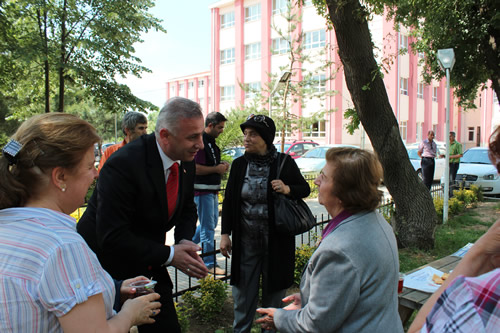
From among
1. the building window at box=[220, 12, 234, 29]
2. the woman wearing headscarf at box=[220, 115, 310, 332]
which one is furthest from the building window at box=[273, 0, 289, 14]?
the woman wearing headscarf at box=[220, 115, 310, 332]

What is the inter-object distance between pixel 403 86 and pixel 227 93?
16948 millimetres

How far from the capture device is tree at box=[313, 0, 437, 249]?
526cm

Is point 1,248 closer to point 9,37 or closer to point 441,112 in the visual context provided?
point 9,37

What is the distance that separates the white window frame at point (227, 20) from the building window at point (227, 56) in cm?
243

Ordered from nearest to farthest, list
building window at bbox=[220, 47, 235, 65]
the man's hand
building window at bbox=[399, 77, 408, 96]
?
the man's hand
building window at bbox=[399, 77, 408, 96]
building window at bbox=[220, 47, 235, 65]

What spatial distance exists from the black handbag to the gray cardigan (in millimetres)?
1275

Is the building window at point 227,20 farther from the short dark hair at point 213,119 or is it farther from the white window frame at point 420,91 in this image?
the short dark hair at point 213,119

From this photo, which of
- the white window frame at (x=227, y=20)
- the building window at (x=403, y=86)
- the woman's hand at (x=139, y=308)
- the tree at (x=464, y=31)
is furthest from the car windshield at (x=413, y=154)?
the white window frame at (x=227, y=20)

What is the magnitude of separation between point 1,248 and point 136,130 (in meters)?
4.15

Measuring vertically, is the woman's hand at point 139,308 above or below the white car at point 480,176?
above

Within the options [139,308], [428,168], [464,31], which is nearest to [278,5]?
[464,31]

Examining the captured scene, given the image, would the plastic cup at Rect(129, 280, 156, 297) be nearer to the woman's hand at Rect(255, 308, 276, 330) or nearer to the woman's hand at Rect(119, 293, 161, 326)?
the woman's hand at Rect(119, 293, 161, 326)

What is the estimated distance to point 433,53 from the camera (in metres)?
12.2

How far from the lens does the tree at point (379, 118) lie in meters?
5.26
